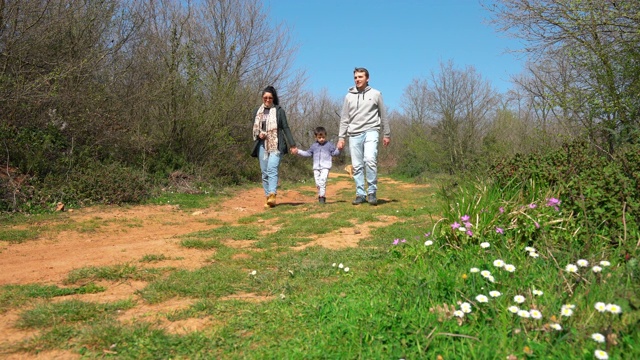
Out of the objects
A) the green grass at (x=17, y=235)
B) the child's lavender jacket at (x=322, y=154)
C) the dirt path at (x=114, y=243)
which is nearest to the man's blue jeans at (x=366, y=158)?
the child's lavender jacket at (x=322, y=154)

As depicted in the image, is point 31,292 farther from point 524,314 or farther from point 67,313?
point 524,314

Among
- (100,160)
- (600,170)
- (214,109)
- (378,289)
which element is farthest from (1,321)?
(214,109)

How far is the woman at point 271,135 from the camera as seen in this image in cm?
741

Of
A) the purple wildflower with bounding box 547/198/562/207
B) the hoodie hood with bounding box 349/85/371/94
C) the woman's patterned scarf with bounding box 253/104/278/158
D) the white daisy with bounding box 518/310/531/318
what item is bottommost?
the white daisy with bounding box 518/310/531/318

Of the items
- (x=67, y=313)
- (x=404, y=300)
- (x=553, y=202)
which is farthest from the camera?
(x=553, y=202)

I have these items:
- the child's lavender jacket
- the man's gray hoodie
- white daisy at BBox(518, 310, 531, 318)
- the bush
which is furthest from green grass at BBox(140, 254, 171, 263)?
the child's lavender jacket

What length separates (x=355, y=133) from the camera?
712cm

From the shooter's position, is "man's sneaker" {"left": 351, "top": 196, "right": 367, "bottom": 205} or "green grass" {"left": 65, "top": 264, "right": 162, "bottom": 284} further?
"man's sneaker" {"left": 351, "top": 196, "right": 367, "bottom": 205}

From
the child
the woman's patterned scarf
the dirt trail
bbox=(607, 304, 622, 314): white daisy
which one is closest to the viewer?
bbox=(607, 304, 622, 314): white daisy

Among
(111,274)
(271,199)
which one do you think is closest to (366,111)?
(271,199)

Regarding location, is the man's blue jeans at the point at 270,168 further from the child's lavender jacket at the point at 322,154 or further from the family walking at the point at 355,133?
the child's lavender jacket at the point at 322,154

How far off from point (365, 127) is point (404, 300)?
4945mm

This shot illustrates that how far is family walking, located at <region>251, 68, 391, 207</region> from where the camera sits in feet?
22.9

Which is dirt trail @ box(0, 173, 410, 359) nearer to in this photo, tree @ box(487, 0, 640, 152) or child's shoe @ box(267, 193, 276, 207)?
child's shoe @ box(267, 193, 276, 207)
